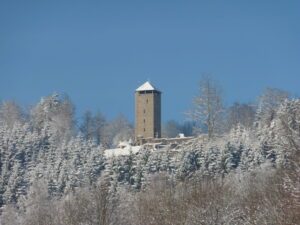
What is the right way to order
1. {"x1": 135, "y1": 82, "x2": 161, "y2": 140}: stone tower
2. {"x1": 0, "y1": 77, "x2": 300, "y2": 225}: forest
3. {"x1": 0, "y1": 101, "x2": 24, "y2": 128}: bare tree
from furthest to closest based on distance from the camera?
{"x1": 0, "y1": 101, "x2": 24, "y2": 128}: bare tree → {"x1": 135, "y1": 82, "x2": 161, "y2": 140}: stone tower → {"x1": 0, "y1": 77, "x2": 300, "y2": 225}: forest

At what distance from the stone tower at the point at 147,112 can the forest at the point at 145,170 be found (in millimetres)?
6685

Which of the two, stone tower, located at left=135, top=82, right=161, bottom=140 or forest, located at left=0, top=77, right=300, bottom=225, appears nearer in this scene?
forest, located at left=0, top=77, right=300, bottom=225

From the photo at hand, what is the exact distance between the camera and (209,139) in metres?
74.7

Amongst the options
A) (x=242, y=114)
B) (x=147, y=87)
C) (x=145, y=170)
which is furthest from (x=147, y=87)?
(x=145, y=170)

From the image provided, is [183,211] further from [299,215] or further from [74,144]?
[74,144]

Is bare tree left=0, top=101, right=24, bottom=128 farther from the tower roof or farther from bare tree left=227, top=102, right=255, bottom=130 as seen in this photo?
A: bare tree left=227, top=102, right=255, bottom=130

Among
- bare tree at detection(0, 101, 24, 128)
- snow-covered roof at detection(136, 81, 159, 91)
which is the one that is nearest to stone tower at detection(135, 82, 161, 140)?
snow-covered roof at detection(136, 81, 159, 91)

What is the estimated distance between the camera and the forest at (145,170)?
30.0m

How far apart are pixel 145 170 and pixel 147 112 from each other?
3236cm

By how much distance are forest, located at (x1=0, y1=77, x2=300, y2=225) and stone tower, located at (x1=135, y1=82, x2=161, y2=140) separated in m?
6.68

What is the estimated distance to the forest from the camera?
1180 inches

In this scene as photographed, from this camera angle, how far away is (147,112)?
327ft

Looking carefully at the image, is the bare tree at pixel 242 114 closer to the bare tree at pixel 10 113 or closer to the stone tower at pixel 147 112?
the stone tower at pixel 147 112

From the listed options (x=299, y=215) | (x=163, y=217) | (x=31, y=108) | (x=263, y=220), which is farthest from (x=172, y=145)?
(x=299, y=215)
